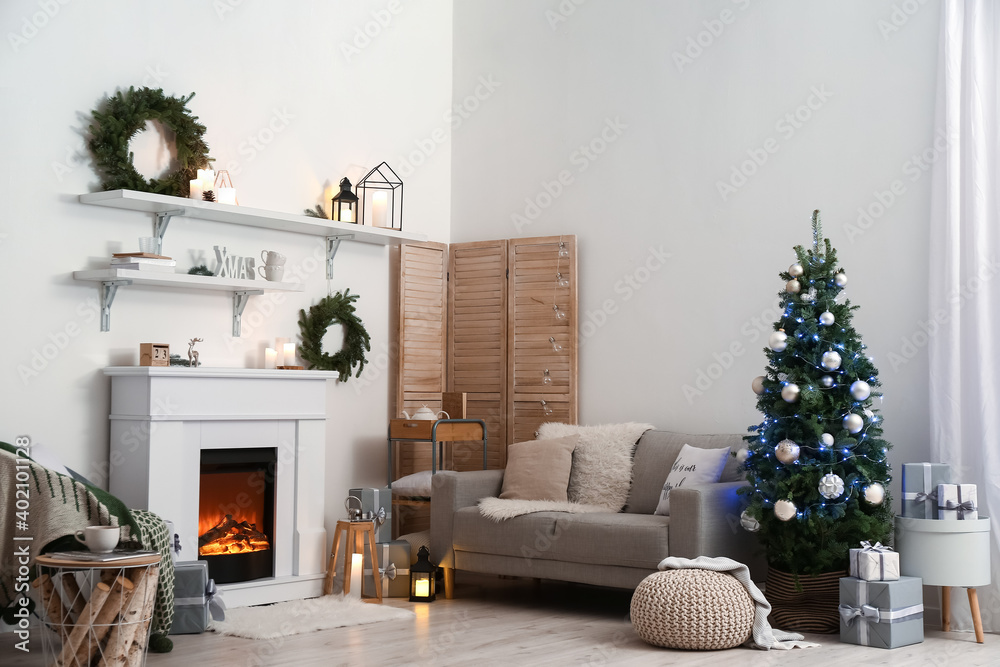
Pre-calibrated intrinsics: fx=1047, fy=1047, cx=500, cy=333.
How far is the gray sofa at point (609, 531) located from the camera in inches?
183

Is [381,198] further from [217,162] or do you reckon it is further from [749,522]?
[749,522]

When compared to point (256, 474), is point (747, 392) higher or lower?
higher

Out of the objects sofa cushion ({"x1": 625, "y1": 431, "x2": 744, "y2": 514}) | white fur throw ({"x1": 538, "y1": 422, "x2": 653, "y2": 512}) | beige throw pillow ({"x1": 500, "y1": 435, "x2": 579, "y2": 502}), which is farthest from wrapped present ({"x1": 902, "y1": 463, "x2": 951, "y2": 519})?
beige throw pillow ({"x1": 500, "y1": 435, "x2": 579, "y2": 502})

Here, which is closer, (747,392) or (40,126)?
(40,126)

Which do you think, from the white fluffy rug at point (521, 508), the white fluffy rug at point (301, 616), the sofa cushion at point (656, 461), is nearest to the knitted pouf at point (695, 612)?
the white fluffy rug at point (521, 508)

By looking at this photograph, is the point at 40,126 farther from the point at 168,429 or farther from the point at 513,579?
the point at 513,579

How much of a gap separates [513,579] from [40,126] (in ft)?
11.7

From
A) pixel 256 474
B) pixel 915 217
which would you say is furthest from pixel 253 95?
pixel 915 217

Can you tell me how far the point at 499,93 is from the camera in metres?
6.70

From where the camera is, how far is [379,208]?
246 inches

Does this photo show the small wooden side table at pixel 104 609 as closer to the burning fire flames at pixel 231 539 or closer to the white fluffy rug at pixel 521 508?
the burning fire flames at pixel 231 539

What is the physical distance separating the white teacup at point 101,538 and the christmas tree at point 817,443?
2.62 meters

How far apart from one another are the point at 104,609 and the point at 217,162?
274 cm

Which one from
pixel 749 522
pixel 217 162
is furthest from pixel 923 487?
pixel 217 162
